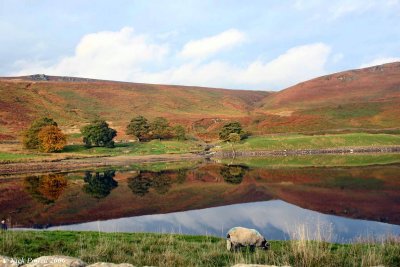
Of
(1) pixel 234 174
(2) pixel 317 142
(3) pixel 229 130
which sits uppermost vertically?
(3) pixel 229 130

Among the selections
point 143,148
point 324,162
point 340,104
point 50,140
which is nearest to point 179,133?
point 143,148

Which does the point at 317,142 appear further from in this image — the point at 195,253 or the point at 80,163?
the point at 195,253

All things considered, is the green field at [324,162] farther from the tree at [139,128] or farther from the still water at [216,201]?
the tree at [139,128]

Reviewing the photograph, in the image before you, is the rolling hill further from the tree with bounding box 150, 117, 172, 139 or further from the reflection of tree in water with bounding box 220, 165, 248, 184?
the reflection of tree in water with bounding box 220, 165, 248, 184

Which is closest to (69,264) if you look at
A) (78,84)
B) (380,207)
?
(380,207)

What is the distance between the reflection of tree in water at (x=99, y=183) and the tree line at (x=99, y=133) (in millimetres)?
20656

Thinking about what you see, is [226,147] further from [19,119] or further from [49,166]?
[19,119]

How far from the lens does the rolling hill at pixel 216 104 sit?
106000mm

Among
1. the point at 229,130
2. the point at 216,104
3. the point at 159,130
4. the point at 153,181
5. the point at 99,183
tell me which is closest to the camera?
the point at 99,183

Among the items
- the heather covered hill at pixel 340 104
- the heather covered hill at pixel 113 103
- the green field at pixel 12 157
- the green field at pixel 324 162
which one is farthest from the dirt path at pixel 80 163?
the heather covered hill at pixel 340 104

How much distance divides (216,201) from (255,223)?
9486 mm

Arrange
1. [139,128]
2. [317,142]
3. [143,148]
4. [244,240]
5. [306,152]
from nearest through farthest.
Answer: [244,240] → [306,152] → [143,148] → [317,142] → [139,128]

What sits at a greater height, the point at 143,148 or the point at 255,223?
the point at 143,148

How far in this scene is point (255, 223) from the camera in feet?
74.4
